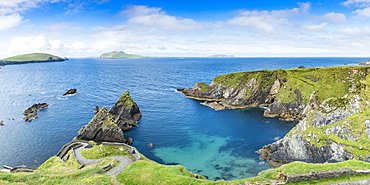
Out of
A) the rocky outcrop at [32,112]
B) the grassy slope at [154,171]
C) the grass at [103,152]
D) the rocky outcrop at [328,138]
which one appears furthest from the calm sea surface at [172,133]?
the grassy slope at [154,171]

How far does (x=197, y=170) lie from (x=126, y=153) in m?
16.3

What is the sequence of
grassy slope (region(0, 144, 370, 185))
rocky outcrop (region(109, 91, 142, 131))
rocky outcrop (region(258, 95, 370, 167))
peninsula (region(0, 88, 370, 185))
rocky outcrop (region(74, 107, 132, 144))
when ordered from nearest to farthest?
peninsula (region(0, 88, 370, 185))
grassy slope (region(0, 144, 370, 185))
rocky outcrop (region(258, 95, 370, 167))
rocky outcrop (region(74, 107, 132, 144))
rocky outcrop (region(109, 91, 142, 131))

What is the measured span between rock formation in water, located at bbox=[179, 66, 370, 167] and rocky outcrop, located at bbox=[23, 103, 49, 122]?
232ft

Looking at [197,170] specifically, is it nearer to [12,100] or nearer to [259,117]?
[259,117]

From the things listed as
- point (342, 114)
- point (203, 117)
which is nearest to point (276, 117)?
point (203, 117)

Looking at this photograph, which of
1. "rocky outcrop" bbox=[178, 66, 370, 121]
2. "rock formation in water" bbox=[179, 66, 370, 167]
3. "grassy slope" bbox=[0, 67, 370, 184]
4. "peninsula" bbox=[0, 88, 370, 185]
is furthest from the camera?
"rocky outcrop" bbox=[178, 66, 370, 121]

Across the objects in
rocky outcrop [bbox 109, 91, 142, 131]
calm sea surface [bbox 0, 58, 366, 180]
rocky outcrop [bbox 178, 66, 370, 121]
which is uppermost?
rocky outcrop [bbox 178, 66, 370, 121]

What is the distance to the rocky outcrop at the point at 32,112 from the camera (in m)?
81.3

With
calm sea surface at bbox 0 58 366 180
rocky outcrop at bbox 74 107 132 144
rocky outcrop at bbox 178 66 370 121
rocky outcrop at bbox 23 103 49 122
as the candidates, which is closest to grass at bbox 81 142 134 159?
calm sea surface at bbox 0 58 366 180

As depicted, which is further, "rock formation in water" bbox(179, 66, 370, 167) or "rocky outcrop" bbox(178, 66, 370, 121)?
"rocky outcrop" bbox(178, 66, 370, 121)

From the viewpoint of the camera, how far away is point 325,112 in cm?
5181

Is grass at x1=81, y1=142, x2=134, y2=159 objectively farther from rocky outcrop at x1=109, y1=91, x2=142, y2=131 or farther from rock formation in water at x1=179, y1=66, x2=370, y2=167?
rock formation in water at x1=179, y1=66, x2=370, y2=167

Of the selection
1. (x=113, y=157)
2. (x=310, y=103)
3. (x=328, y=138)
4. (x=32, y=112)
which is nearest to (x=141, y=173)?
(x=113, y=157)

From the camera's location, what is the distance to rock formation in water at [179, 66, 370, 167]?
1750 inches
